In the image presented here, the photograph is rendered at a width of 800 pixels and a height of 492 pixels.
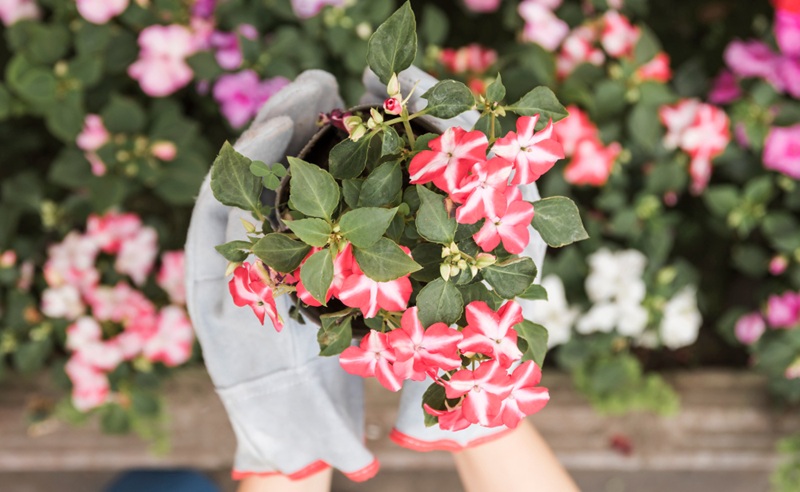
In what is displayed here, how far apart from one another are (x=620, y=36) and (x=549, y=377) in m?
0.76

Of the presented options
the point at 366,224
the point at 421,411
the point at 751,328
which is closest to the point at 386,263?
the point at 366,224

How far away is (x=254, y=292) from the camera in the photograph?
0.51m

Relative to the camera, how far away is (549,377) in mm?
1505

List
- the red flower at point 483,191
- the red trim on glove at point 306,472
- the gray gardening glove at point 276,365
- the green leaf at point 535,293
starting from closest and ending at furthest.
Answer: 1. the red flower at point 483,191
2. the green leaf at point 535,293
3. the gray gardening glove at point 276,365
4. the red trim on glove at point 306,472

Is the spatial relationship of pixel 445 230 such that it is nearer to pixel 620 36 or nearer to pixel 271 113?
pixel 271 113

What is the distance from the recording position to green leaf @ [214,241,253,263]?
0.54 meters

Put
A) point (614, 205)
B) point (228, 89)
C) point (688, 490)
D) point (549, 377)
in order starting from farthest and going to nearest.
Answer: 1. point (688, 490)
2. point (549, 377)
3. point (614, 205)
4. point (228, 89)

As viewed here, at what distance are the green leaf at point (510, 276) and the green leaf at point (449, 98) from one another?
0.13 metres

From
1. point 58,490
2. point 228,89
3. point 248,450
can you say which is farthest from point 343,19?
point 58,490

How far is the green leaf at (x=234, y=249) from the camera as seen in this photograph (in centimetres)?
54

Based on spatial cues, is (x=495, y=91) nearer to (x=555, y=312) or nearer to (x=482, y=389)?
(x=482, y=389)

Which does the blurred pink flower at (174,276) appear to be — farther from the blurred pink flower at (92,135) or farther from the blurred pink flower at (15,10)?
the blurred pink flower at (15,10)

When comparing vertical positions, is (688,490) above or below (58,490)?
below

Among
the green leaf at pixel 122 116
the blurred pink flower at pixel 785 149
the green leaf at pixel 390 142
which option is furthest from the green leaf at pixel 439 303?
the blurred pink flower at pixel 785 149
